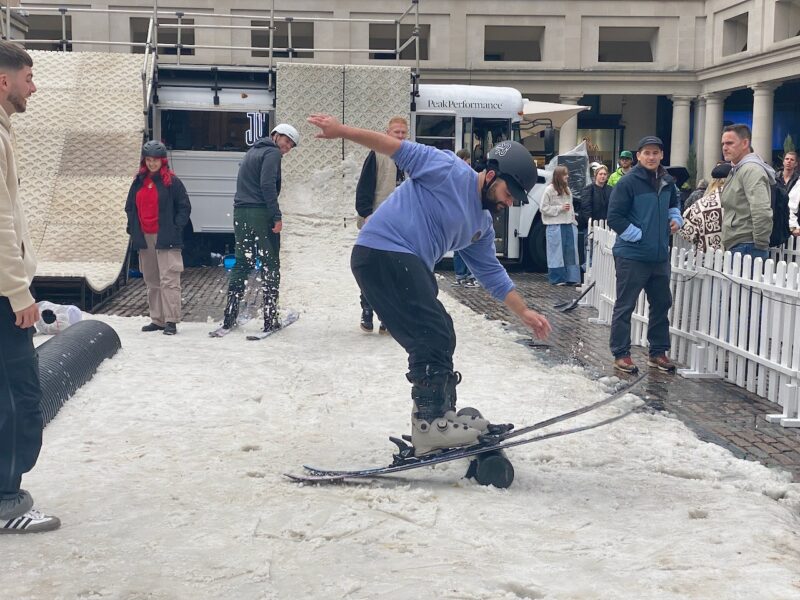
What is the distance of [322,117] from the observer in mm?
4785

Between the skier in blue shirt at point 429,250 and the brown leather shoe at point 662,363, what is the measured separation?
399cm

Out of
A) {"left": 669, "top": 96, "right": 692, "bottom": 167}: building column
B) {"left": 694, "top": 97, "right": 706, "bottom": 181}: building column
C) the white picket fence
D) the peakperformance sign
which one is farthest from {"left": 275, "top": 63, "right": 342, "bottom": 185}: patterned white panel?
{"left": 694, "top": 97, "right": 706, "bottom": 181}: building column

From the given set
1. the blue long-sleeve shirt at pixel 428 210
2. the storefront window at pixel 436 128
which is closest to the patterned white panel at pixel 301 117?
the storefront window at pixel 436 128

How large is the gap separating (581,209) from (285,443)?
10.6 metres

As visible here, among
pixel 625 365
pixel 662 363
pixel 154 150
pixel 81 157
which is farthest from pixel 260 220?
pixel 81 157

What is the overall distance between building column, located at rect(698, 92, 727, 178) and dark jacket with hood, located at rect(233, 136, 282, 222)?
2925 cm

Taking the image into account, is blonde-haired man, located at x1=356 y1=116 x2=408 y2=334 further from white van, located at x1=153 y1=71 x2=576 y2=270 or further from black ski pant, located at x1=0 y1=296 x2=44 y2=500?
white van, located at x1=153 y1=71 x2=576 y2=270

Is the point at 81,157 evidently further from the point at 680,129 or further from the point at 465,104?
the point at 680,129

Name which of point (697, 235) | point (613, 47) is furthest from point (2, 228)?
point (613, 47)

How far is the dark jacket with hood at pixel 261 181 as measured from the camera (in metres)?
9.87

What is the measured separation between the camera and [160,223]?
987 centimetres

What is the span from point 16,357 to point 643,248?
5.75 meters

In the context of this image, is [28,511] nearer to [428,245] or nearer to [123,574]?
[123,574]

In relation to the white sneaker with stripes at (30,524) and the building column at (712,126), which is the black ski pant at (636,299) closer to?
the white sneaker with stripes at (30,524)
